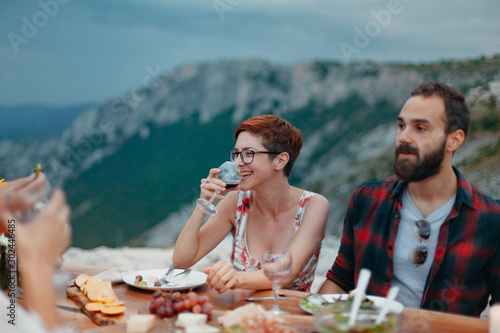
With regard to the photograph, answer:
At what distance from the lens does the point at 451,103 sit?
2285 millimetres

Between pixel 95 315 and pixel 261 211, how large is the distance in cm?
129

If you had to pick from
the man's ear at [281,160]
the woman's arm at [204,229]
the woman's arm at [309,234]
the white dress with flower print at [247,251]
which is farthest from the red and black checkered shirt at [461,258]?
the woman's arm at [204,229]

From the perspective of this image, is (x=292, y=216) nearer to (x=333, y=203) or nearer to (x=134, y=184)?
(x=333, y=203)

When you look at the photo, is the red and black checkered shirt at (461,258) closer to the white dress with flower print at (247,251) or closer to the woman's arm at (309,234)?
the woman's arm at (309,234)

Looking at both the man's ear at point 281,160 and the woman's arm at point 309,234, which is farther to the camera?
the man's ear at point 281,160

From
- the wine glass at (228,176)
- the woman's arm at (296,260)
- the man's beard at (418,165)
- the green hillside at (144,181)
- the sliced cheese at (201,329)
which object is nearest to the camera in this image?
the sliced cheese at (201,329)

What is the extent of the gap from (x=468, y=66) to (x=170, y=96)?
11.7 meters

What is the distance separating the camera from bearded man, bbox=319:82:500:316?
85.3 inches

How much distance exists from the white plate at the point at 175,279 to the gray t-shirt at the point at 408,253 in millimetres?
948

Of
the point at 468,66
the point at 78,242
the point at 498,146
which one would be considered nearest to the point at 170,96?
the point at 78,242

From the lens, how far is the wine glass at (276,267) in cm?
172

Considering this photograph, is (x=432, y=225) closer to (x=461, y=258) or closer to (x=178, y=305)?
(x=461, y=258)

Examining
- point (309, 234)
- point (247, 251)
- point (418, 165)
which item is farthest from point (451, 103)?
point (247, 251)

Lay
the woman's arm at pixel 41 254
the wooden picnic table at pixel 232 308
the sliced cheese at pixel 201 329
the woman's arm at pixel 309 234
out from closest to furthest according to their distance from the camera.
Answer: the woman's arm at pixel 41 254, the sliced cheese at pixel 201 329, the wooden picnic table at pixel 232 308, the woman's arm at pixel 309 234
